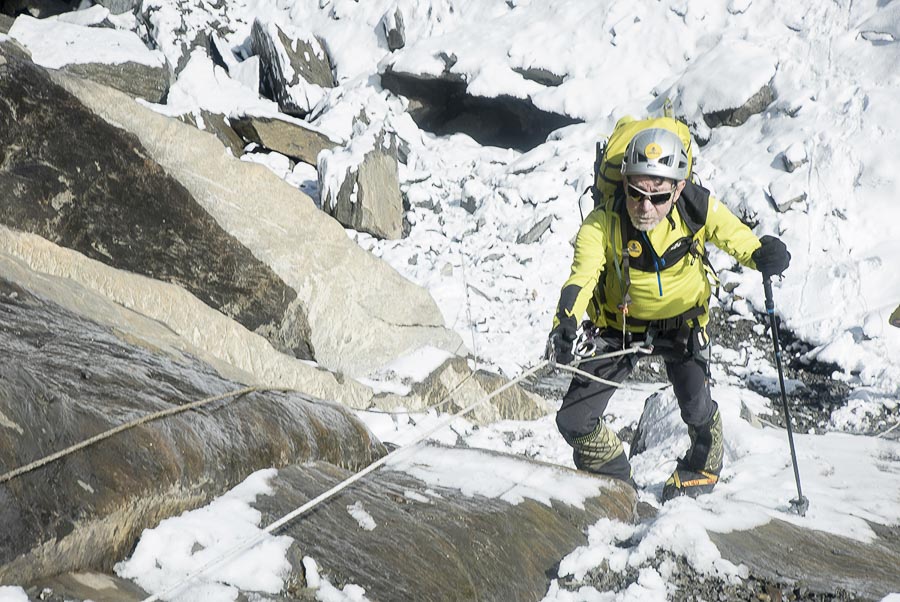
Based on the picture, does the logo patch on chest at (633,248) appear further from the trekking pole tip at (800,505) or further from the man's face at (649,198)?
the trekking pole tip at (800,505)

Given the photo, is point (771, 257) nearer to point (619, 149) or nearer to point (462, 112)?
point (619, 149)

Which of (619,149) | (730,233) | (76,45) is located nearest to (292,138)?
(76,45)

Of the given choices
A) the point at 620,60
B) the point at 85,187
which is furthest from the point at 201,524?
the point at 620,60

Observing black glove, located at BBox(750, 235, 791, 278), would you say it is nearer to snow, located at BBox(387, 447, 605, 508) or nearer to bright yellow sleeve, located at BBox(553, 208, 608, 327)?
bright yellow sleeve, located at BBox(553, 208, 608, 327)

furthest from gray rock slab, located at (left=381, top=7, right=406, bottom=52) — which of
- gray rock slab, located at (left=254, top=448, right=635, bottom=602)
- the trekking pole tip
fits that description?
gray rock slab, located at (left=254, top=448, right=635, bottom=602)

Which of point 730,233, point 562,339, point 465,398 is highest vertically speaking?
point 730,233

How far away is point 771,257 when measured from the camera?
13.1ft

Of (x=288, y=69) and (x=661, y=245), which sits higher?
(x=288, y=69)

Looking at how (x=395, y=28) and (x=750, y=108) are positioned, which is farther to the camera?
(x=395, y=28)

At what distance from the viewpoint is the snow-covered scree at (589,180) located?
12.8ft

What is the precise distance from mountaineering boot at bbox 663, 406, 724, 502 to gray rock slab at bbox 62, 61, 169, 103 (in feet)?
48.7

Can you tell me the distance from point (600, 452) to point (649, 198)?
1.49 meters

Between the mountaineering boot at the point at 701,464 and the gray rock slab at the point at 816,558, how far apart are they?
3.93 feet

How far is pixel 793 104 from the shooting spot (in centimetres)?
1277
